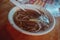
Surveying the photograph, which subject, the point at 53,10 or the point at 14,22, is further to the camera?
the point at 53,10

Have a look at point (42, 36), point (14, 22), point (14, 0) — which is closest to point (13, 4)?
point (14, 0)

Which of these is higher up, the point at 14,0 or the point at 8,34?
the point at 14,0

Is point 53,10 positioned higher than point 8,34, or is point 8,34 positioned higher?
point 53,10

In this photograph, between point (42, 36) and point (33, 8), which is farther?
point (33, 8)

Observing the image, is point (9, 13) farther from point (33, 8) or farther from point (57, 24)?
point (57, 24)

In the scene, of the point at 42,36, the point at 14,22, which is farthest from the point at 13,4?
the point at 42,36

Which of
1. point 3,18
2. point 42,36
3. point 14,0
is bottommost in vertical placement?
point 42,36

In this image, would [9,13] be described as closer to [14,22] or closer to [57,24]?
[14,22]

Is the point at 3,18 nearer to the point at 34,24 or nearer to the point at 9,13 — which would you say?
the point at 9,13
